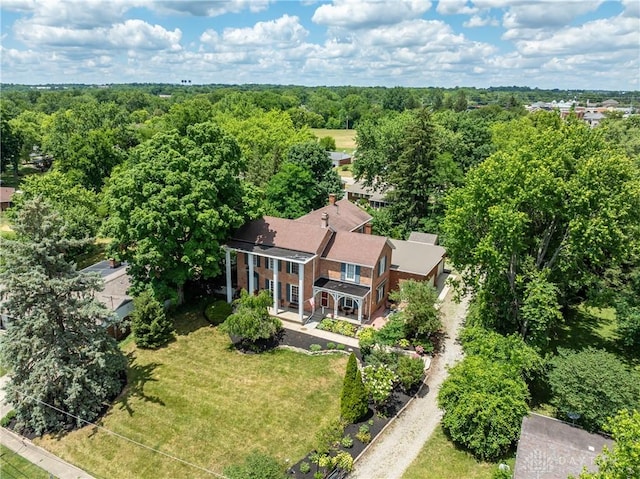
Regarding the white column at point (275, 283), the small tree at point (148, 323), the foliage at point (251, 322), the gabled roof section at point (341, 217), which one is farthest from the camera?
the gabled roof section at point (341, 217)

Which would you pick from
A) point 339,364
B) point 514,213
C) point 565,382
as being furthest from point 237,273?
point 565,382

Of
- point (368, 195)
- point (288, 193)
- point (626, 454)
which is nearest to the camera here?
point (626, 454)

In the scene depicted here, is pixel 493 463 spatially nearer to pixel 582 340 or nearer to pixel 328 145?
pixel 582 340

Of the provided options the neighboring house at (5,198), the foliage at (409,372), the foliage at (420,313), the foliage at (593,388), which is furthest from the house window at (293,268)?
the neighboring house at (5,198)

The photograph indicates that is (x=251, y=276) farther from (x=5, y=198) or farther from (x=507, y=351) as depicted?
(x=5, y=198)

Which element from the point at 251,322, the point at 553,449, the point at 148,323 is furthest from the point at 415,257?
the point at 148,323

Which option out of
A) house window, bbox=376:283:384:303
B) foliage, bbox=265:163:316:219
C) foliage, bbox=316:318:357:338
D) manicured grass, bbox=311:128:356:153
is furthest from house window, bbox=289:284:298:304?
manicured grass, bbox=311:128:356:153

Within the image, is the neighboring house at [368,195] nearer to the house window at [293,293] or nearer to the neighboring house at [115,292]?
the house window at [293,293]

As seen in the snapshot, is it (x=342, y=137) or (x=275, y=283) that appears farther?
(x=342, y=137)
